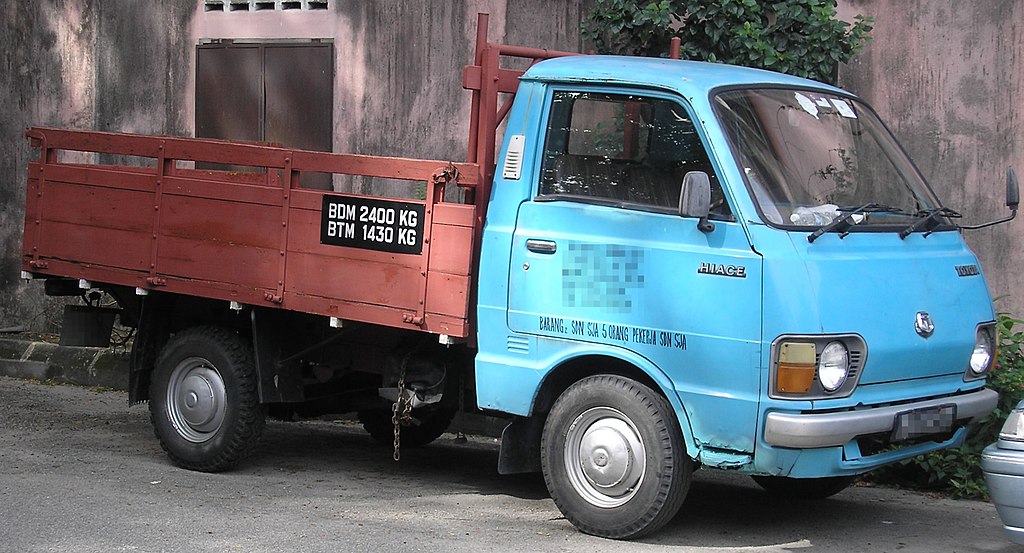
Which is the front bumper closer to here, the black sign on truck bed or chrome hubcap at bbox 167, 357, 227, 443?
the black sign on truck bed

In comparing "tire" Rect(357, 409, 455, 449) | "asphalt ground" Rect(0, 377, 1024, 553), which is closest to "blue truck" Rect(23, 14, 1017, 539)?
"asphalt ground" Rect(0, 377, 1024, 553)

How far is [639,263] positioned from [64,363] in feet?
22.0

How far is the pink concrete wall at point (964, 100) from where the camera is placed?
9.22 m

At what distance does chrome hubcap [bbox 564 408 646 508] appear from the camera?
5.86 m

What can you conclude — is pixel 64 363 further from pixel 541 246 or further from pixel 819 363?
pixel 819 363

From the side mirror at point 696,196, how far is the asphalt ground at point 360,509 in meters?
1.49

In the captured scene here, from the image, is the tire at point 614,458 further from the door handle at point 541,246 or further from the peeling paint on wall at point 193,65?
the peeling paint on wall at point 193,65

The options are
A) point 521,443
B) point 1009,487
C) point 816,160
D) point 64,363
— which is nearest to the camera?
point 1009,487

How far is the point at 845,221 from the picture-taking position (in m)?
5.73

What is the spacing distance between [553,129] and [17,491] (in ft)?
10.8

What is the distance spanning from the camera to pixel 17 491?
6770mm

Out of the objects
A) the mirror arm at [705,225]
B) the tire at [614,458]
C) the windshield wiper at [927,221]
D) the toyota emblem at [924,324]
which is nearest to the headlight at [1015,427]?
the toyota emblem at [924,324]

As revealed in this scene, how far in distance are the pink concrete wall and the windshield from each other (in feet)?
9.88

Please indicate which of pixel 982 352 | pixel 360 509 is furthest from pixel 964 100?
pixel 360 509
